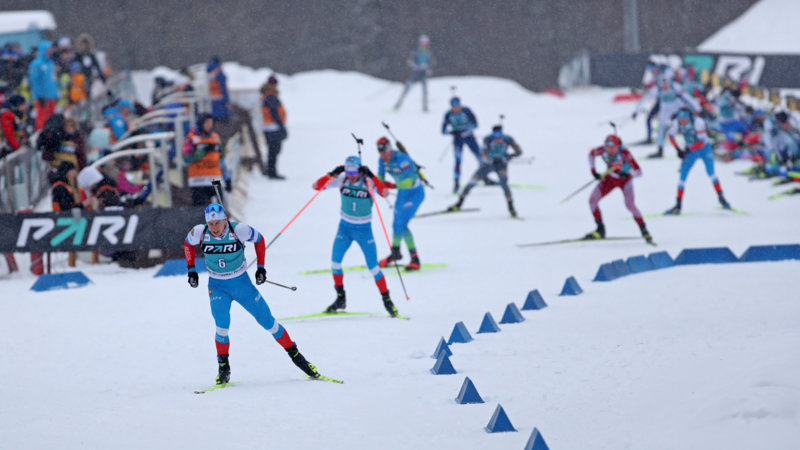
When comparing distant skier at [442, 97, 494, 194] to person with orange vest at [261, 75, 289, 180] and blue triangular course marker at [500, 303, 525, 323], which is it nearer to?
person with orange vest at [261, 75, 289, 180]

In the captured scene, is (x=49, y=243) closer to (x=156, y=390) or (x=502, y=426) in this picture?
(x=156, y=390)

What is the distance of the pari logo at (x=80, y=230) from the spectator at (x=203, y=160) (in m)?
1.32

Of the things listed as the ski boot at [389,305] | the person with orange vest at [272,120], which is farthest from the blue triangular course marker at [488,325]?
the person with orange vest at [272,120]

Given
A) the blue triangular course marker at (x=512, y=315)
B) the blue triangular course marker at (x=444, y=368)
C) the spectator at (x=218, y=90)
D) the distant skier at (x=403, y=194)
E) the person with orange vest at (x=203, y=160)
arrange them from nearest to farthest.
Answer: the blue triangular course marker at (x=444, y=368) < the blue triangular course marker at (x=512, y=315) < the distant skier at (x=403, y=194) < the person with orange vest at (x=203, y=160) < the spectator at (x=218, y=90)

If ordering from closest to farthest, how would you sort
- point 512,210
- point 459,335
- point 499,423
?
1. point 499,423
2. point 459,335
3. point 512,210

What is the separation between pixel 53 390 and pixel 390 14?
3592 cm

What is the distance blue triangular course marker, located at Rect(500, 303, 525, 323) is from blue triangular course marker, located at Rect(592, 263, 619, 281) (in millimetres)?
2486

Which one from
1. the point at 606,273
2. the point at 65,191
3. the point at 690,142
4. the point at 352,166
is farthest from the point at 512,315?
the point at 690,142

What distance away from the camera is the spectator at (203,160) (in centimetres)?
1613

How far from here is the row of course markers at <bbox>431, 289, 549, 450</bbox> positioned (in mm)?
8031

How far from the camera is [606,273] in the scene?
46.6ft

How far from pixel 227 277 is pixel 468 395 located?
7.67 ft

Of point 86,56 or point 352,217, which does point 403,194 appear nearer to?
point 352,217

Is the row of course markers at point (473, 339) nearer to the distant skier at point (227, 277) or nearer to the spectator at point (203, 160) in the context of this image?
the distant skier at point (227, 277)
